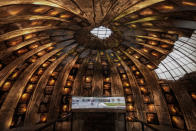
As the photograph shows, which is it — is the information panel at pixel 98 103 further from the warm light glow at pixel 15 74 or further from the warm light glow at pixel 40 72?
the warm light glow at pixel 15 74

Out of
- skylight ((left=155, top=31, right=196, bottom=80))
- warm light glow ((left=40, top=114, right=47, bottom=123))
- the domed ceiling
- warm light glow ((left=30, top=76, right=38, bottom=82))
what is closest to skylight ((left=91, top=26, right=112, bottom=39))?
the domed ceiling

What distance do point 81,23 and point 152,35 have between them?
8.53m

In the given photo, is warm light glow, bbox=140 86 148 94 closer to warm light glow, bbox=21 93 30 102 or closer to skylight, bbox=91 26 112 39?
skylight, bbox=91 26 112 39

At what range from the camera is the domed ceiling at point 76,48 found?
9.08m

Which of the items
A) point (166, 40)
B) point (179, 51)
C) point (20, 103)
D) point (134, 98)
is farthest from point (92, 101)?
point (179, 51)

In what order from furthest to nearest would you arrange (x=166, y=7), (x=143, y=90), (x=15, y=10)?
(x=143, y=90) → (x=166, y=7) → (x=15, y=10)

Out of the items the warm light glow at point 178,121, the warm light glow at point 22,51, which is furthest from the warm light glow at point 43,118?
the warm light glow at point 178,121

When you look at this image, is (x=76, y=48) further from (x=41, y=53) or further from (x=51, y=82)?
(x=51, y=82)

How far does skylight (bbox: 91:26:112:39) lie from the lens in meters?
14.7

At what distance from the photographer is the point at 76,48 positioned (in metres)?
17.3

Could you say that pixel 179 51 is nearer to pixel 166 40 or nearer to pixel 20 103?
pixel 166 40

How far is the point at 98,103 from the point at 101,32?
9.44 metres

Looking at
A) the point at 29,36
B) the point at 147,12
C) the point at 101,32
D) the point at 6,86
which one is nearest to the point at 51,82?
the point at 6,86

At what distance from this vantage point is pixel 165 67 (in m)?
16.9
